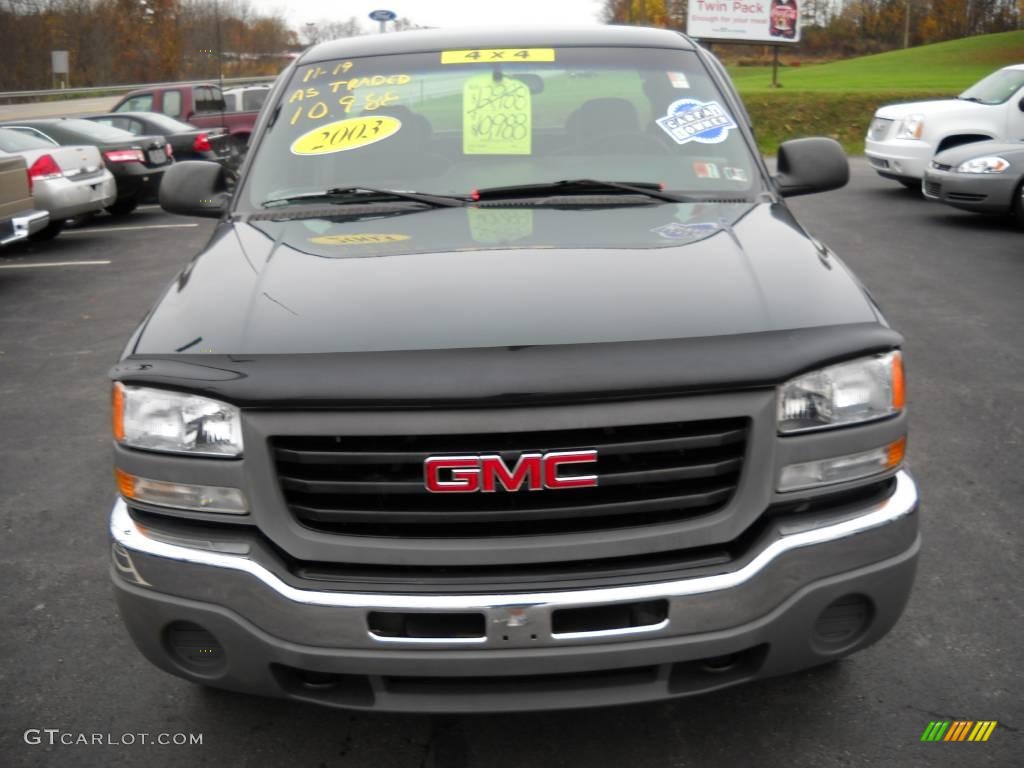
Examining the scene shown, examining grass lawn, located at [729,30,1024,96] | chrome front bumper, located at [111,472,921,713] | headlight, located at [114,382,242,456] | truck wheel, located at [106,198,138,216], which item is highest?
grass lawn, located at [729,30,1024,96]

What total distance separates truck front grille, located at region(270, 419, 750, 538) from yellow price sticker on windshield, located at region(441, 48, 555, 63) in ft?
6.94

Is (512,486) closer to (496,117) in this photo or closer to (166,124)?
(496,117)

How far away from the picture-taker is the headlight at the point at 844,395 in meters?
2.36

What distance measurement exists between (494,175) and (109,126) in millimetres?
13489

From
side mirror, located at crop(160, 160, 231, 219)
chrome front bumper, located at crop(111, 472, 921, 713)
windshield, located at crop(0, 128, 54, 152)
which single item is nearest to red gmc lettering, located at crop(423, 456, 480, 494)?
chrome front bumper, located at crop(111, 472, 921, 713)

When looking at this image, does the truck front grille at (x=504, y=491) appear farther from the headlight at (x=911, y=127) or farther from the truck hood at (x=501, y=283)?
the headlight at (x=911, y=127)

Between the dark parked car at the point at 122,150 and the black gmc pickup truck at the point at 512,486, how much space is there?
42.0 feet

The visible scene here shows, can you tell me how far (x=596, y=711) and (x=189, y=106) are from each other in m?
19.0

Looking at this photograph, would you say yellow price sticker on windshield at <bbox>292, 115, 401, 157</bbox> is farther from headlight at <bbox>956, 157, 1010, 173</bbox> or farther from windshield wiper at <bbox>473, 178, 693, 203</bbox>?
headlight at <bbox>956, 157, 1010, 173</bbox>

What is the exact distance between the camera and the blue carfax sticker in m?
3.70

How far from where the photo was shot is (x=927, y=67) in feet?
157

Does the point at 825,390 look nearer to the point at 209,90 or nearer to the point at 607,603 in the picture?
the point at 607,603

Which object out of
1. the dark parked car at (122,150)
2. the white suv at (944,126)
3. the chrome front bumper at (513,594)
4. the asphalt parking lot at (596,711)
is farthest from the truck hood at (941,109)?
the chrome front bumper at (513,594)

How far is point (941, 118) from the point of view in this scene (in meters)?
14.0
